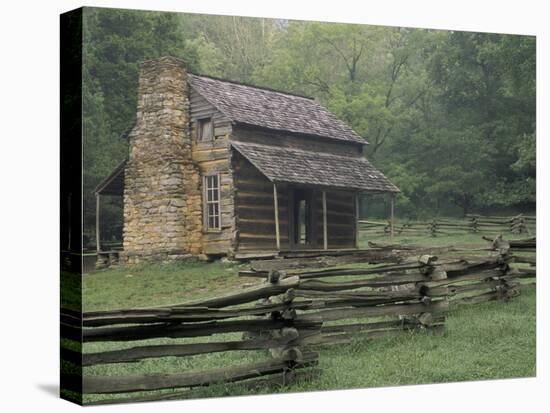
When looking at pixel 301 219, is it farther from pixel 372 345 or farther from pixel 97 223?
pixel 97 223

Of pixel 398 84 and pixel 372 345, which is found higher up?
pixel 398 84

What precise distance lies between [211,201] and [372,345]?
8.92 ft

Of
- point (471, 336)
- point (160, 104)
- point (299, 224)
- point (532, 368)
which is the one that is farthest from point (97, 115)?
point (532, 368)

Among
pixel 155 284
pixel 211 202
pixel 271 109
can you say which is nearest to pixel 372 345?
pixel 211 202

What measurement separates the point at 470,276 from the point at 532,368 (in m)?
1.48

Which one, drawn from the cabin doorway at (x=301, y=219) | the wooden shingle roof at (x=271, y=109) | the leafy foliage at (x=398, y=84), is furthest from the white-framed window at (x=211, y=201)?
the leafy foliage at (x=398, y=84)

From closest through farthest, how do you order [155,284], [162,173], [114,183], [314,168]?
[114,183], [155,284], [162,173], [314,168]

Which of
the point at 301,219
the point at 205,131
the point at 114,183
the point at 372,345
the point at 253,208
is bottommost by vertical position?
the point at 372,345

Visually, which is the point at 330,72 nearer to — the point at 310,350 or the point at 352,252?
the point at 352,252

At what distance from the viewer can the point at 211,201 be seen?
11.8 m

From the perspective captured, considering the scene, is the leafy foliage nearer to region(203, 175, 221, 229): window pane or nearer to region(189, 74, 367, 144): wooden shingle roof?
region(189, 74, 367, 144): wooden shingle roof

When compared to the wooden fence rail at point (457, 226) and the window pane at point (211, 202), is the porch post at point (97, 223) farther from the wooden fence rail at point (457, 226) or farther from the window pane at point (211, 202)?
the wooden fence rail at point (457, 226)

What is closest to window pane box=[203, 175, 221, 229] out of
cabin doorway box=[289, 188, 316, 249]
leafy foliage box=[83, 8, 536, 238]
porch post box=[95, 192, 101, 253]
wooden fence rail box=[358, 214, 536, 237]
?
cabin doorway box=[289, 188, 316, 249]

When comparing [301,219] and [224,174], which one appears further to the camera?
[301,219]
